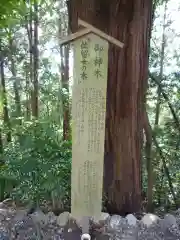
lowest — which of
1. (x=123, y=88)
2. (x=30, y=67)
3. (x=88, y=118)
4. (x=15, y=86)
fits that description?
(x=88, y=118)

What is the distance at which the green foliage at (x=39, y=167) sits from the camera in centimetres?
216

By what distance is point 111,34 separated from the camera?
2043mm

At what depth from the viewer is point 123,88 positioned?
6.91 ft

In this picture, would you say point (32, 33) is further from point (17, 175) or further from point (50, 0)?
point (17, 175)

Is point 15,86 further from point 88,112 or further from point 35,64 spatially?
point 88,112

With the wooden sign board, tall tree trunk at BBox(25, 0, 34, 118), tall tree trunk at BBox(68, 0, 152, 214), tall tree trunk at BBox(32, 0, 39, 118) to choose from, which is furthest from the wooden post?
tall tree trunk at BBox(25, 0, 34, 118)

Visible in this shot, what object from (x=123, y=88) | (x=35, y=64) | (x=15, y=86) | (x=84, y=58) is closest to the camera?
(x=84, y=58)

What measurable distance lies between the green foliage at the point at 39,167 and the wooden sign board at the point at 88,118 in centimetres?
22

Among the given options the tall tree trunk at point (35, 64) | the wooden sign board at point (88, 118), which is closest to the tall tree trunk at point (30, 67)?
the tall tree trunk at point (35, 64)

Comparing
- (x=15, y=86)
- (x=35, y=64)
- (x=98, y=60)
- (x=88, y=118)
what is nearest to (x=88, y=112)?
(x=88, y=118)

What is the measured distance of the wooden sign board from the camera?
1.88 meters

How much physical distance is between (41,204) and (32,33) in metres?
2.42

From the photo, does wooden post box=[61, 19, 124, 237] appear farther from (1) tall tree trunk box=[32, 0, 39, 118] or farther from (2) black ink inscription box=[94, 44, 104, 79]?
(1) tall tree trunk box=[32, 0, 39, 118]

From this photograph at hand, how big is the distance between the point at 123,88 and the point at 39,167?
0.80 meters
